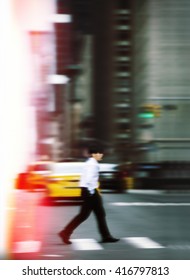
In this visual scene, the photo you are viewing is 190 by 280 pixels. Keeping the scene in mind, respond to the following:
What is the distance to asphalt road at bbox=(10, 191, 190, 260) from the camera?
364 inches

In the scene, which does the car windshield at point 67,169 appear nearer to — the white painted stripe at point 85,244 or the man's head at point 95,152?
the white painted stripe at point 85,244

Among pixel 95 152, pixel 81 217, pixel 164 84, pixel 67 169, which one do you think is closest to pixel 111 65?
pixel 164 84

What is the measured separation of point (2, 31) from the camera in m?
7.15

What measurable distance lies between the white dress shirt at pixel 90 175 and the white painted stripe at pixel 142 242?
1.01m

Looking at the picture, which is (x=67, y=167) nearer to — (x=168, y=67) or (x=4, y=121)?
(x=4, y=121)

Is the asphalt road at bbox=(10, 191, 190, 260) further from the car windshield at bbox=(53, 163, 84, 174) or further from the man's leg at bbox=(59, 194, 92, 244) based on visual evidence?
the car windshield at bbox=(53, 163, 84, 174)

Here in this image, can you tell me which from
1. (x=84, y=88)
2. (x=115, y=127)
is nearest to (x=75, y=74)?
(x=84, y=88)

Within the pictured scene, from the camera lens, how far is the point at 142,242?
10.8m

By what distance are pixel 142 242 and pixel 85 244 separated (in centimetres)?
81

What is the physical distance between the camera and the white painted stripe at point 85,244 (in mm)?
9891

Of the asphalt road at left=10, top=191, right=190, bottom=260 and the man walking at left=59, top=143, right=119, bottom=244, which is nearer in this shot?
the asphalt road at left=10, top=191, right=190, bottom=260

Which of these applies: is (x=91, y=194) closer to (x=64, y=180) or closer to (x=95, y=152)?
(x=95, y=152)

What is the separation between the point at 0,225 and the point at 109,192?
60.0 feet

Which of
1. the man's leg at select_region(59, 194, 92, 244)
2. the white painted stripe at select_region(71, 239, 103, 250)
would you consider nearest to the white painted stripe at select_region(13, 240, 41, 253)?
the man's leg at select_region(59, 194, 92, 244)
